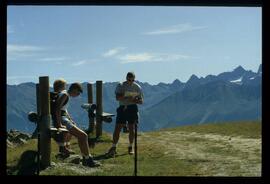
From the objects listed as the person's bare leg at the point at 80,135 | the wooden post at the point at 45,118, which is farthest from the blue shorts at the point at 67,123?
the wooden post at the point at 45,118

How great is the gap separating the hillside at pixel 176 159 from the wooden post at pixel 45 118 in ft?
1.31

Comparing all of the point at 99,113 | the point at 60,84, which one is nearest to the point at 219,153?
the point at 99,113

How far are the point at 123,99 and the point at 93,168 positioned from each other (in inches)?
94.7

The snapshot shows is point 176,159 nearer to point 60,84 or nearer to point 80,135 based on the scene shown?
point 80,135

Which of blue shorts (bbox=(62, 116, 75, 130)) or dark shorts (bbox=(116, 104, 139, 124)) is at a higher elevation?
dark shorts (bbox=(116, 104, 139, 124))

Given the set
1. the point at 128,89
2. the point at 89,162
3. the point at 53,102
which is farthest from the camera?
the point at 128,89

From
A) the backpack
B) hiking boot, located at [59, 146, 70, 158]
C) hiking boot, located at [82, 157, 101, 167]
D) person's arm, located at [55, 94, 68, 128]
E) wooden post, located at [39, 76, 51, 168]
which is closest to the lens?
person's arm, located at [55, 94, 68, 128]

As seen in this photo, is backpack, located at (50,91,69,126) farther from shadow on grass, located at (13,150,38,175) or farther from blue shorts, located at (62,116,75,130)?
shadow on grass, located at (13,150,38,175)

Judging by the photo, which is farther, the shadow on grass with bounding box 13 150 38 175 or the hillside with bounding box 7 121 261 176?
the hillside with bounding box 7 121 261 176

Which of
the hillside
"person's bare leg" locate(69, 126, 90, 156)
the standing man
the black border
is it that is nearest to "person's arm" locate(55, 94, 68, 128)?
"person's bare leg" locate(69, 126, 90, 156)

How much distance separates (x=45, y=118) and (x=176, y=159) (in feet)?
16.5

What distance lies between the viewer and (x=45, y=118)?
12203 millimetres

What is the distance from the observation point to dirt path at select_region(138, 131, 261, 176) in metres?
13.3
